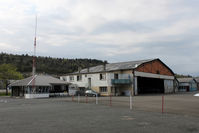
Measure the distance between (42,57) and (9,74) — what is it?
330 feet

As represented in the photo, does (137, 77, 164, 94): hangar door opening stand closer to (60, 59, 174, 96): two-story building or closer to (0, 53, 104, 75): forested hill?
(60, 59, 174, 96): two-story building

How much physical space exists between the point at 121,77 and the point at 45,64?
92237mm

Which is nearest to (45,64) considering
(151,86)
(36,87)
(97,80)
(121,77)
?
(151,86)

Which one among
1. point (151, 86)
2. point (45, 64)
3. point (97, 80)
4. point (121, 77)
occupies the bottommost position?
point (151, 86)

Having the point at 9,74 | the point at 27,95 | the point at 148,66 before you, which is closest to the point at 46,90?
the point at 27,95

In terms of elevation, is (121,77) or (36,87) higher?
(121,77)

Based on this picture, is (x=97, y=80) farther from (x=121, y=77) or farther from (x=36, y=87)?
(x=36, y=87)

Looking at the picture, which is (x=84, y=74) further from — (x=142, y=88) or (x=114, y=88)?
(x=142, y=88)

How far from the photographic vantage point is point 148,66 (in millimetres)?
51438

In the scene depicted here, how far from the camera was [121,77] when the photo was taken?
47.7 metres

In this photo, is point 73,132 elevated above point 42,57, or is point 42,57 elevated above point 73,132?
point 42,57

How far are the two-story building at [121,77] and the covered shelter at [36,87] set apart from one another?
27.1ft

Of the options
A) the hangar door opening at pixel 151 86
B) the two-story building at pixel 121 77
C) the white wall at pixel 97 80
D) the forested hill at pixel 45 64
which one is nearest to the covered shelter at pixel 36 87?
the white wall at pixel 97 80

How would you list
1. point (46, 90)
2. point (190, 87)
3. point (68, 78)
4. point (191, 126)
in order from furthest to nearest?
point (190, 87) < point (68, 78) < point (46, 90) < point (191, 126)
